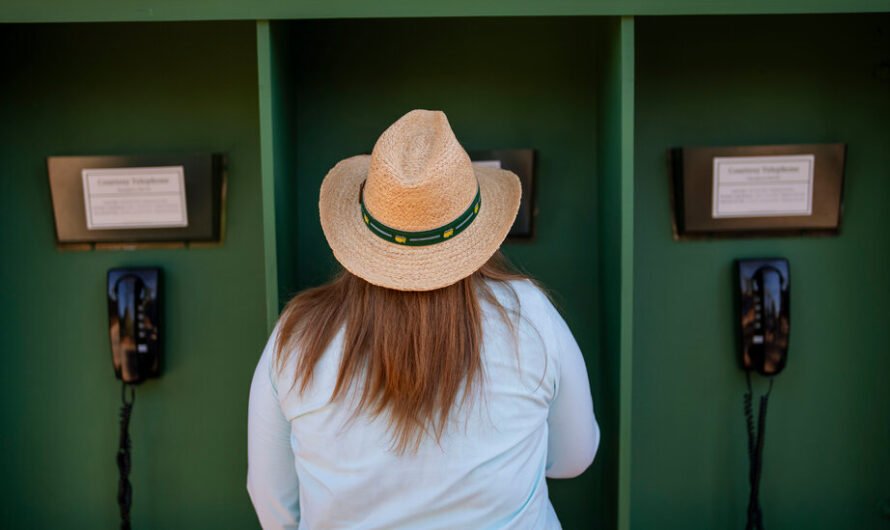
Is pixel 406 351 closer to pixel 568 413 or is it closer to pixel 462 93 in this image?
pixel 568 413

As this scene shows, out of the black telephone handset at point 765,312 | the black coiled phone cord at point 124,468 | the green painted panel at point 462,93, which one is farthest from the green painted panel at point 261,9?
the black coiled phone cord at point 124,468

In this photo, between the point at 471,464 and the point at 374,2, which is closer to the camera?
the point at 471,464

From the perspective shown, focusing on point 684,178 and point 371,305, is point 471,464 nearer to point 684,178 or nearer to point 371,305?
point 371,305

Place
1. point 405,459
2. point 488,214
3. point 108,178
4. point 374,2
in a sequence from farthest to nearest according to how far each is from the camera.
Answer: point 108,178
point 374,2
point 488,214
point 405,459

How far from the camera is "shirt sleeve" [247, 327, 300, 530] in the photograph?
5.07 ft

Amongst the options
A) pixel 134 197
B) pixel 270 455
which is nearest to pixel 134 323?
pixel 134 197

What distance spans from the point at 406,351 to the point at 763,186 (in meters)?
1.52

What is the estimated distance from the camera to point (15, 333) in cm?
242

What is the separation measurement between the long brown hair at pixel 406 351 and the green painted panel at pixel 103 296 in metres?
1.04

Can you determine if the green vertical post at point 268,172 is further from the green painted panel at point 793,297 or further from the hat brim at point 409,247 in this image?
the green painted panel at point 793,297

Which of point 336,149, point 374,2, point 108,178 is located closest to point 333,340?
point 374,2

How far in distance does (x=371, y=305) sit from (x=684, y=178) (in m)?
1.34

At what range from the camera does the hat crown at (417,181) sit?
142 centimetres

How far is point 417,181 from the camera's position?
1.41m
